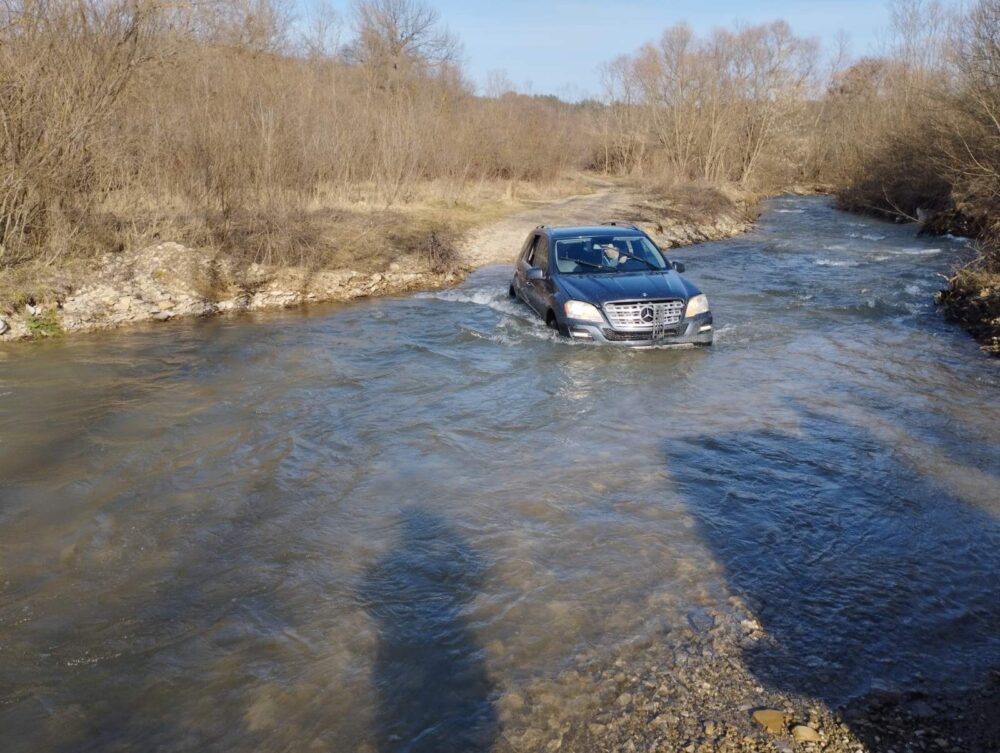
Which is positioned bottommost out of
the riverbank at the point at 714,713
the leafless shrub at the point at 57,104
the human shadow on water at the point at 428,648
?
the human shadow on water at the point at 428,648

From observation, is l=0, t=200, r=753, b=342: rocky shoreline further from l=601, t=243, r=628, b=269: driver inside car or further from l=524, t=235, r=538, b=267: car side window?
l=601, t=243, r=628, b=269: driver inside car

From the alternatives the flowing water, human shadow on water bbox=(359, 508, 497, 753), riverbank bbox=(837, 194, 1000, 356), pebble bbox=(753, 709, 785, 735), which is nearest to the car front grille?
the flowing water

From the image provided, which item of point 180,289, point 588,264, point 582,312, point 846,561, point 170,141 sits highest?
point 170,141

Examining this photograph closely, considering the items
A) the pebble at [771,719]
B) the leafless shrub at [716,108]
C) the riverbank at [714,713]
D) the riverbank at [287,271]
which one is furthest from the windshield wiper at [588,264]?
the leafless shrub at [716,108]

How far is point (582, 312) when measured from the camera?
1102 cm

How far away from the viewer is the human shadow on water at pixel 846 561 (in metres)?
4.36

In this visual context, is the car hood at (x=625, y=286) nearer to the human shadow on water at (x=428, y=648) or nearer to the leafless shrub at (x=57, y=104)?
the human shadow on water at (x=428, y=648)

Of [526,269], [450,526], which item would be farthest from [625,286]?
[450,526]

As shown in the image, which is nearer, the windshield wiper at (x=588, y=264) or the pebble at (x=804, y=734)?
the pebble at (x=804, y=734)

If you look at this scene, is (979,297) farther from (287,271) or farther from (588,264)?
(287,271)

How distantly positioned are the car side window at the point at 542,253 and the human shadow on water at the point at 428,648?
7.19 metres

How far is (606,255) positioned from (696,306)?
6.21ft

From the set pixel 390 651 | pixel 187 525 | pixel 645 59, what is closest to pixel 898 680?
pixel 390 651

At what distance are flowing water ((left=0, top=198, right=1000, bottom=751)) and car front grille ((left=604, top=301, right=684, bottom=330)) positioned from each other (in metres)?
0.56
